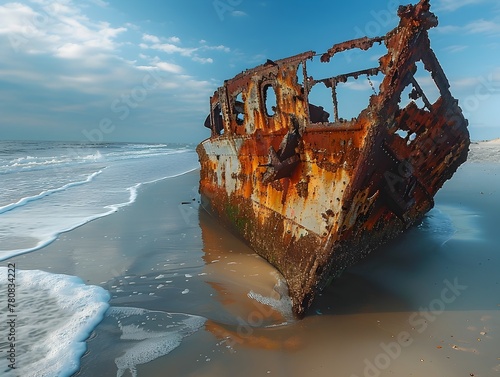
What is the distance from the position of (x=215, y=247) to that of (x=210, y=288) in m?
1.82

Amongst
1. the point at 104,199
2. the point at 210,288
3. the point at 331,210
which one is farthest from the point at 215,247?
the point at 104,199

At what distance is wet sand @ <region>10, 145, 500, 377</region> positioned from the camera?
10.2 ft

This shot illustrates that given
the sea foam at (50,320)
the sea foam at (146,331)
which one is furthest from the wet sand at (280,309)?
the sea foam at (50,320)

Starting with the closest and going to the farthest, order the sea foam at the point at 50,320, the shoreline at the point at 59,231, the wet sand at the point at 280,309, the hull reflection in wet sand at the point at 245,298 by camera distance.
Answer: the wet sand at the point at 280,309, the sea foam at the point at 50,320, the hull reflection in wet sand at the point at 245,298, the shoreline at the point at 59,231

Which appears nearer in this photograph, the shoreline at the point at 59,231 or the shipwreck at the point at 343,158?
the shipwreck at the point at 343,158

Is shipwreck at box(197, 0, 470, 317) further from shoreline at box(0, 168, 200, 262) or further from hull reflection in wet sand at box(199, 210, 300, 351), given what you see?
shoreline at box(0, 168, 200, 262)

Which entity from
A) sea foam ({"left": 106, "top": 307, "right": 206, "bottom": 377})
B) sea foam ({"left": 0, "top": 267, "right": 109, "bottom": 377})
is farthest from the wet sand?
sea foam ({"left": 0, "top": 267, "right": 109, "bottom": 377})

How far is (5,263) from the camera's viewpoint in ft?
19.0

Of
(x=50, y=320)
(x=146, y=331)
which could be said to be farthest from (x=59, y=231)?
(x=146, y=331)

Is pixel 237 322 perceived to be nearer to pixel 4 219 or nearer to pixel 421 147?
pixel 421 147

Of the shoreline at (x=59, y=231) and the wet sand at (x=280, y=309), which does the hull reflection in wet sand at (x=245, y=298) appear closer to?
the wet sand at (x=280, y=309)

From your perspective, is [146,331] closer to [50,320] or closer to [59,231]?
[50,320]

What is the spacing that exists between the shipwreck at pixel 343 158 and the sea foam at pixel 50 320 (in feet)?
7.44

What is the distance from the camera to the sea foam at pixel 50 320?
10.6 ft
